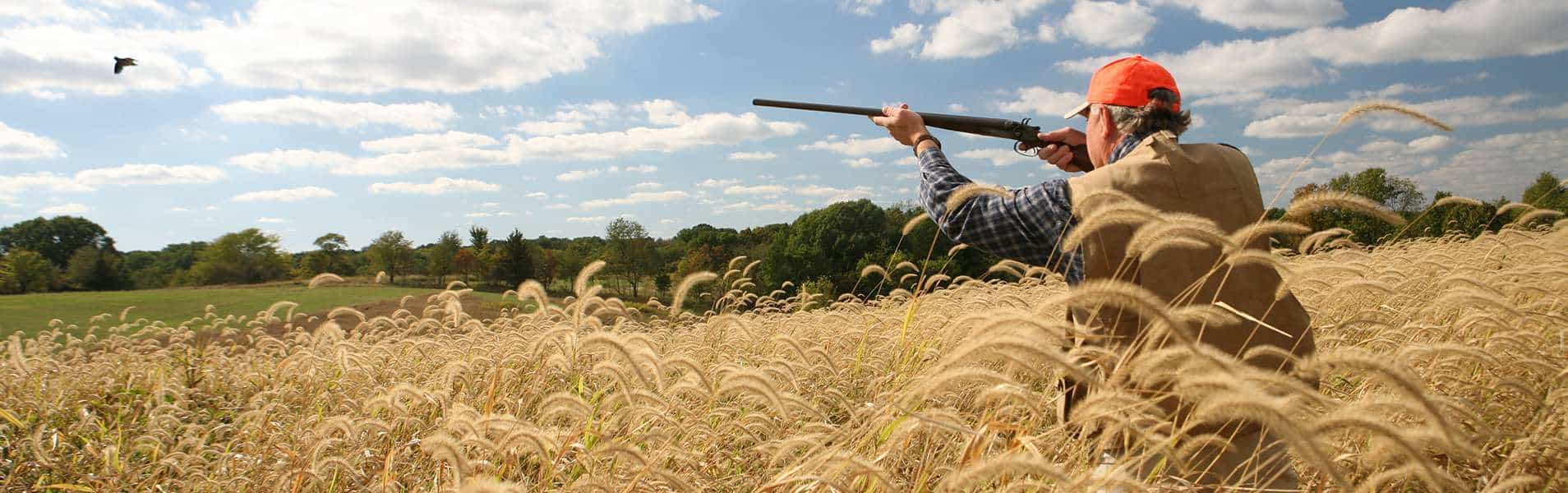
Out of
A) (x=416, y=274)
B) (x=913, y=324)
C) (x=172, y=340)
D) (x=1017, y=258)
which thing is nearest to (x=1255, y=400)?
(x=1017, y=258)

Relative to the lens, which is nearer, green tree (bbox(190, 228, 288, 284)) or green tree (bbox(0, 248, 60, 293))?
green tree (bbox(0, 248, 60, 293))

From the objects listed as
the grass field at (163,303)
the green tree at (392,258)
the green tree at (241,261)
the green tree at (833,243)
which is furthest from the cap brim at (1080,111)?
the green tree at (241,261)

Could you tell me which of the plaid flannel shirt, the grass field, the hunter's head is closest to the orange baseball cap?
the hunter's head

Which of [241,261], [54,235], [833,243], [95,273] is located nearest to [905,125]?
[833,243]

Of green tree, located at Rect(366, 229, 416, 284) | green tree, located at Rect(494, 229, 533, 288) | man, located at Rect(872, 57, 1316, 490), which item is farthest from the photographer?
green tree, located at Rect(366, 229, 416, 284)

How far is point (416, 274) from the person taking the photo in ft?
223

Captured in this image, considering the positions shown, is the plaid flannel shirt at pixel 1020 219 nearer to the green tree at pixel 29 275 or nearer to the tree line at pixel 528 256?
the tree line at pixel 528 256

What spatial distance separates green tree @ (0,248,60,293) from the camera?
45062 millimetres

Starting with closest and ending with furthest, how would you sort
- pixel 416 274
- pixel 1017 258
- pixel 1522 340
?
pixel 1017 258 < pixel 1522 340 < pixel 416 274

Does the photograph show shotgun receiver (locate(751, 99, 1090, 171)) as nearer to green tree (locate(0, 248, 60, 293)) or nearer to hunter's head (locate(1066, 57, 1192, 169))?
hunter's head (locate(1066, 57, 1192, 169))

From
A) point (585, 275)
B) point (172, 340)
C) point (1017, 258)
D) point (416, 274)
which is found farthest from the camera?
point (416, 274)

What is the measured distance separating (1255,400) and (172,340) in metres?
6.83

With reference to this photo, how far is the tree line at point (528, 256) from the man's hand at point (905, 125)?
103 ft

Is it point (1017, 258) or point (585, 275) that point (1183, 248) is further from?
point (585, 275)
